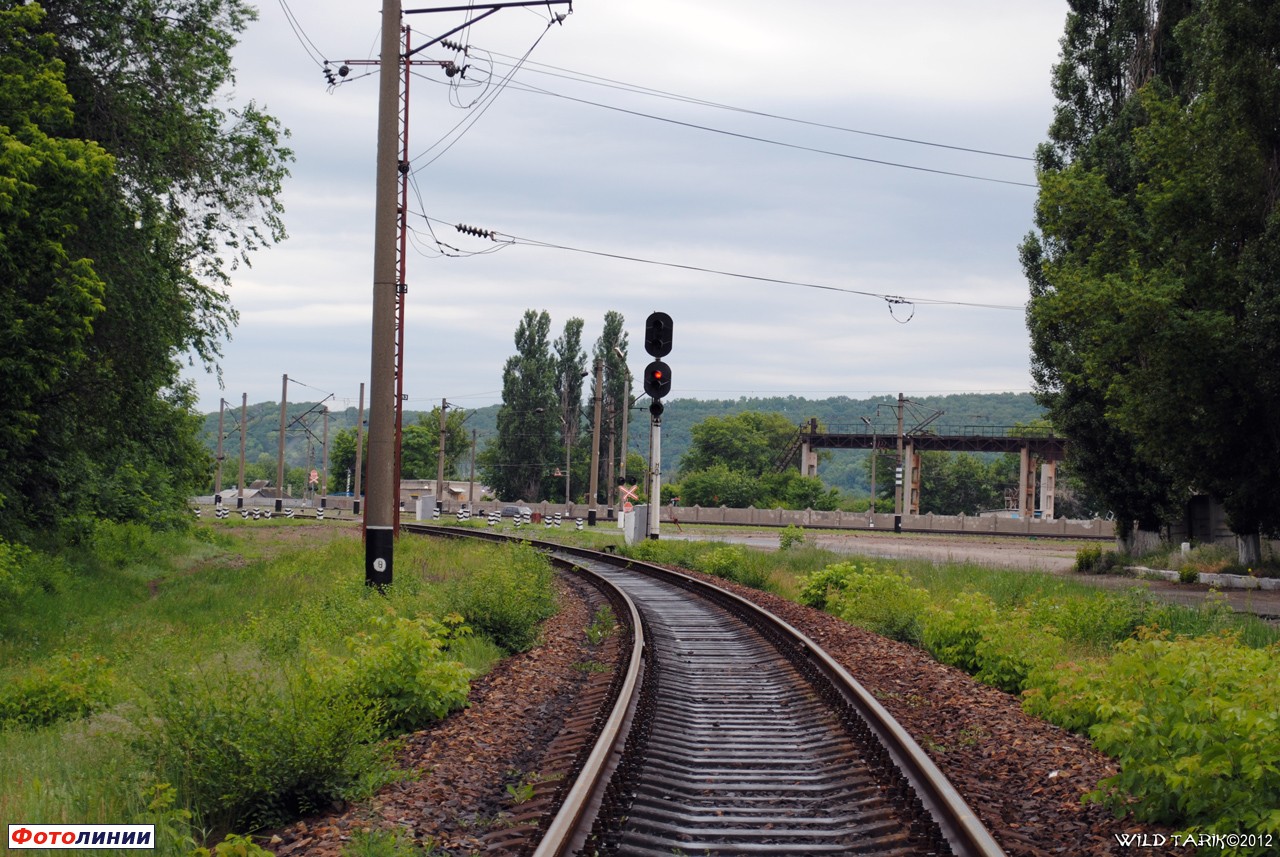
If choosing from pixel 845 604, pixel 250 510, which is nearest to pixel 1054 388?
pixel 845 604

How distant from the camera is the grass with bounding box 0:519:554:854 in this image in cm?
635

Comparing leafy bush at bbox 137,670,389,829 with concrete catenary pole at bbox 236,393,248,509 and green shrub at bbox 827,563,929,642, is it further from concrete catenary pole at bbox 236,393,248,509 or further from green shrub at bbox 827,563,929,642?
concrete catenary pole at bbox 236,393,248,509

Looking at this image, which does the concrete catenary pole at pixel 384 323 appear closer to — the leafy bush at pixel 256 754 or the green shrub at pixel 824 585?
the leafy bush at pixel 256 754

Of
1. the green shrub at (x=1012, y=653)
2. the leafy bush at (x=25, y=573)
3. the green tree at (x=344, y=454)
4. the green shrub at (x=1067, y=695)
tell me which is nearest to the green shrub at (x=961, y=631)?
the green shrub at (x=1012, y=653)

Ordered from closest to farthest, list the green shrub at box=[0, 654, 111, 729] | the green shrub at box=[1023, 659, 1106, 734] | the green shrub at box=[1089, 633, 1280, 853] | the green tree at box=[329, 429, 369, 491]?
the green shrub at box=[1089, 633, 1280, 853] → the green shrub at box=[1023, 659, 1106, 734] → the green shrub at box=[0, 654, 111, 729] → the green tree at box=[329, 429, 369, 491]

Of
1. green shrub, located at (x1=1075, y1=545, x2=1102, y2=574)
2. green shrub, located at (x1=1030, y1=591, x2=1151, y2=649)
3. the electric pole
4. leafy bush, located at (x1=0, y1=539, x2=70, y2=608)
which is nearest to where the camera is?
green shrub, located at (x1=1030, y1=591, x2=1151, y2=649)

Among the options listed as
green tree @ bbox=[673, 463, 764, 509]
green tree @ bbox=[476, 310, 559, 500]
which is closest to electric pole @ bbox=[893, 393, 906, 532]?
green tree @ bbox=[673, 463, 764, 509]

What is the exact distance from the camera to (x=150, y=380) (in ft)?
73.4

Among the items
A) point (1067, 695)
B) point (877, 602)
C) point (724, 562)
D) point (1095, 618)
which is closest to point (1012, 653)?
point (1067, 695)

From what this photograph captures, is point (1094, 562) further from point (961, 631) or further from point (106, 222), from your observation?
point (106, 222)

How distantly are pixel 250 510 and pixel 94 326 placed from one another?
163 ft

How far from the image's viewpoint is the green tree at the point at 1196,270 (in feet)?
83.0

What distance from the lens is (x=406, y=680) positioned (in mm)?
8930

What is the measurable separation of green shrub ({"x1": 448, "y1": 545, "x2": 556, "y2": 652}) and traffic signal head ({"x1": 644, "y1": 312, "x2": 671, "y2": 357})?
33.0 ft
